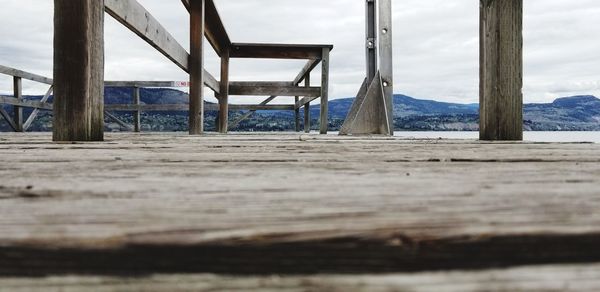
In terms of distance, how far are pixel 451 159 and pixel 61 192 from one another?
622 millimetres

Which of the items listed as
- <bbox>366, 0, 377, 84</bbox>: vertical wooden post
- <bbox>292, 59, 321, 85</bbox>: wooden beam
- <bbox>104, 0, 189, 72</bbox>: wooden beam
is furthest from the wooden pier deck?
<bbox>292, 59, 321, 85</bbox>: wooden beam

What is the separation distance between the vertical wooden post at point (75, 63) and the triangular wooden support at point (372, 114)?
1.99 m

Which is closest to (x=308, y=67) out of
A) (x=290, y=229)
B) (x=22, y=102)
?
(x=22, y=102)

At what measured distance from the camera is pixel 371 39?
354cm

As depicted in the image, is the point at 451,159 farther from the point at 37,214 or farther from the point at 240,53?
the point at 240,53

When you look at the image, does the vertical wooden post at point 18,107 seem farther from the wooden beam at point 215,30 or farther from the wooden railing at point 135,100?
the wooden beam at point 215,30

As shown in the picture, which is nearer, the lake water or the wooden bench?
the lake water

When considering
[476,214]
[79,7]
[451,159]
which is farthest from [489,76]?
[476,214]

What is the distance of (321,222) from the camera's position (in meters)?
0.31

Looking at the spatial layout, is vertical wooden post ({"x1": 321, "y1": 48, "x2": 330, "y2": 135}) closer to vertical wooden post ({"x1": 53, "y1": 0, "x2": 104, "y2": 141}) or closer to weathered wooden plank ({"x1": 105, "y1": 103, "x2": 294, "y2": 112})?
weathered wooden plank ({"x1": 105, "y1": 103, "x2": 294, "y2": 112})

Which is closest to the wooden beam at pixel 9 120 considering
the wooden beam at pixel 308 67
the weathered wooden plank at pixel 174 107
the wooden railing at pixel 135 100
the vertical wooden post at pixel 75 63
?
the wooden railing at pixel 135 100

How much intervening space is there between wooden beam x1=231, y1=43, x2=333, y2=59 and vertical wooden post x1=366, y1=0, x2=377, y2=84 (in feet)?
5.74

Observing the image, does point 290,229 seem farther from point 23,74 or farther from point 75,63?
point 23,74

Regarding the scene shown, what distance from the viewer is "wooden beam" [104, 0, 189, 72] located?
1.69m
